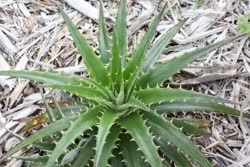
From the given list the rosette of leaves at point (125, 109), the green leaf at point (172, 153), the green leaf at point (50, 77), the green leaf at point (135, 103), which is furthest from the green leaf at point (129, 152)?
the green leaf at point (50, 77)

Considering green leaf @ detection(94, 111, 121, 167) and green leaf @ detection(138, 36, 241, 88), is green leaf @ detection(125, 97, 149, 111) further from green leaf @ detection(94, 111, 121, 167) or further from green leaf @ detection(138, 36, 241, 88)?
green leaf @ detection(138, 36, 241, 88)

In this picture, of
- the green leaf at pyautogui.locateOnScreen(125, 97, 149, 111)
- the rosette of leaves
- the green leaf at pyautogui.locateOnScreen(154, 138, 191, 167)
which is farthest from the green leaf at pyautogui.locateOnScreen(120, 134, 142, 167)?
the green leaf at pyautogui.locateOnScreen(125, 97, 149, 111)

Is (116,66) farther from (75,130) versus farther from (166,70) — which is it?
(75,130)

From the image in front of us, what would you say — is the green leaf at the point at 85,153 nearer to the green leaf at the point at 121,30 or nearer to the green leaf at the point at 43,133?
the green leaf at the point at 43,133

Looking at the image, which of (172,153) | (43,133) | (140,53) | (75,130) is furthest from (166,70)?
(43,133)

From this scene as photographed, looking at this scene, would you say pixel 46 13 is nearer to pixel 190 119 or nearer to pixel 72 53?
pixel 72 53

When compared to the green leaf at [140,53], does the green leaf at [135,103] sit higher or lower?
lower

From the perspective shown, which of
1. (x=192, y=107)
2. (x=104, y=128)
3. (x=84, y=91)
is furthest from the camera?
(x=192, y=107)
